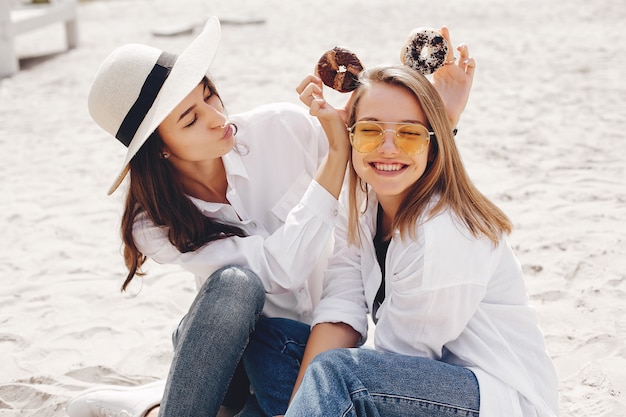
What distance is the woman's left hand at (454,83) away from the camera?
2.18 m

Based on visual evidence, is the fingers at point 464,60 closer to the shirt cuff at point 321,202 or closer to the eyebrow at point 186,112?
the shirt cuff at point 321,202

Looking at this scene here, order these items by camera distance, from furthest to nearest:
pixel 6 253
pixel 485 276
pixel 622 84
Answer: pixel 622 84
pixel 6 253
pixel 485 276

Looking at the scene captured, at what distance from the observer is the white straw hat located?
2.15 metres

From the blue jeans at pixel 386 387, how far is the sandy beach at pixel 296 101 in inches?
29.9

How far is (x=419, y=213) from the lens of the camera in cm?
190

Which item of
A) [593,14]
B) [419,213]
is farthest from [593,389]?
[593,14]

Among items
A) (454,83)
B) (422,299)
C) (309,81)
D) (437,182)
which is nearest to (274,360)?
(422,299)

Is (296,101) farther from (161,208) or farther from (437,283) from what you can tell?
(437,283)

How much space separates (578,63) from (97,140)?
4809 millimetres

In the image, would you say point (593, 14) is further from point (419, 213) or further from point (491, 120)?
point (419, 213)

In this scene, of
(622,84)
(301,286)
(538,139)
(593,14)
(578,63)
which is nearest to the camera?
(301,286)

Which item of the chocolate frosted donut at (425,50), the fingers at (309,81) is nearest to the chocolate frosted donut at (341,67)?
the fingers at (309,81)

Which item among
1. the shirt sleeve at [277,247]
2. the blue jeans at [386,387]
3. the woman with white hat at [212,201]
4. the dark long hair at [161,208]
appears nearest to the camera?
the blue jeans at [386,387]

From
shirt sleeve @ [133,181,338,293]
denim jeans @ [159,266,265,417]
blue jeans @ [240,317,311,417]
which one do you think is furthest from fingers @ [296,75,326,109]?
blue jeans @ [240,317,311,417]
